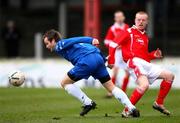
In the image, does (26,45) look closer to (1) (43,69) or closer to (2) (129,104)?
(1) (43,69)

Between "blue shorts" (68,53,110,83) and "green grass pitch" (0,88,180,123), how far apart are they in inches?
30.5

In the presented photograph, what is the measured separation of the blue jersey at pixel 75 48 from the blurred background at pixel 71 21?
10929 mm

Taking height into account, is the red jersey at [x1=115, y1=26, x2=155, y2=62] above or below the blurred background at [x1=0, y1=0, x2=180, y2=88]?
above

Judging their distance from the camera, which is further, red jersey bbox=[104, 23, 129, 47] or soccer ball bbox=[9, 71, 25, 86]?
red jersey bbox=[104, 23, 129, 47]

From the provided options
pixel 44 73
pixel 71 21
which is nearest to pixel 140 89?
pixel 44 73

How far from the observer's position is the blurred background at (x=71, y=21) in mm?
26812

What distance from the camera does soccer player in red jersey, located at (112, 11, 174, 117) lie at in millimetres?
13539

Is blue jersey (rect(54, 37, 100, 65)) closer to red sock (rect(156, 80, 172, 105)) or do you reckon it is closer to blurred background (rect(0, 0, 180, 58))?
red sock (rect(156, 80, 172, 105))

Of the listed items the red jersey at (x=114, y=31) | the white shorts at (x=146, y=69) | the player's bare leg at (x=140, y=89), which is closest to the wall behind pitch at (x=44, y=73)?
the red jersey at (x=114, y=31)

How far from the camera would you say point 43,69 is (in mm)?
22688

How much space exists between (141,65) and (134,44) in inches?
20.0

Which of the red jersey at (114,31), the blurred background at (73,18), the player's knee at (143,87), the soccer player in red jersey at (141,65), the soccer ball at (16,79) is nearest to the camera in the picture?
the player's knee at (143,87)

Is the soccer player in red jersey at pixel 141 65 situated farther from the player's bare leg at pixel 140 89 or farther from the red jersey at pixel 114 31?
the red jersey at pixel 114 31

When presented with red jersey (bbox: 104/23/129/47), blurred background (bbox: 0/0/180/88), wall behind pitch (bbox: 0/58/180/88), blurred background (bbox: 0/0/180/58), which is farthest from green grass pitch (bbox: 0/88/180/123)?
blurred background (bbox: 0/0/180/58)
